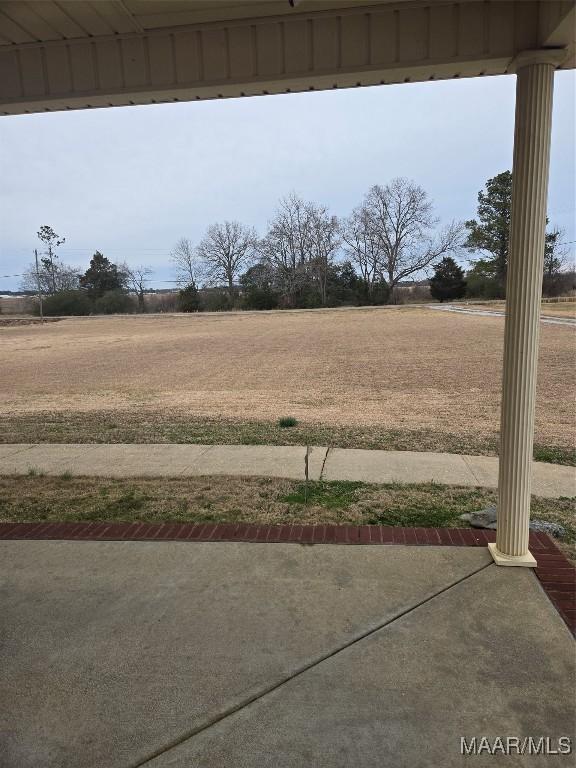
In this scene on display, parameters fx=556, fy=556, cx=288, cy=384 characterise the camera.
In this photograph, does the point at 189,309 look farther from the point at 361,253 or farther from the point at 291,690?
the point at 291,690

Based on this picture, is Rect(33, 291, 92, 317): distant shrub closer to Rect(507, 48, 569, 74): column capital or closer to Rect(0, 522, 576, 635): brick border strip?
Rect(0, 522, 576, 635): brick border strip

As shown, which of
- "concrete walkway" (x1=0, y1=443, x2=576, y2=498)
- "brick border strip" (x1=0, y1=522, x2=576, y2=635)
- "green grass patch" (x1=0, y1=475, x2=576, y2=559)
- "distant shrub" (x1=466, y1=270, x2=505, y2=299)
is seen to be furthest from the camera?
"distant shrub" (x1=466, y1=270, x2=505, y2=299)

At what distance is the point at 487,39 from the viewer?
3139 mm

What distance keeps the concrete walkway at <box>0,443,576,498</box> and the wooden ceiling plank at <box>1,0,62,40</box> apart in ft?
12.0

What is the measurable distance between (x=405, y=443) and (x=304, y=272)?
57459mm

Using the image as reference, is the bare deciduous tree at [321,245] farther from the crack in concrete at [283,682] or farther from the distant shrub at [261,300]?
the crack in concrete at [283,682]

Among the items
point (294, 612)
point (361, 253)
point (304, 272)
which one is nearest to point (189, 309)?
point (304, 272)

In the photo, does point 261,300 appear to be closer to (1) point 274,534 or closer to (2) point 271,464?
(2) point 271,464

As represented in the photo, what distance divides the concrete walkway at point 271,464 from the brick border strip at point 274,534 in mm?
1303

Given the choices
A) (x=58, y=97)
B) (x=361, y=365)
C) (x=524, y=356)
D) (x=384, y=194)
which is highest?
(x=384, y=194)

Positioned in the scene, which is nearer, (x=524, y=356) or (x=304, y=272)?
(x=524, y=356)

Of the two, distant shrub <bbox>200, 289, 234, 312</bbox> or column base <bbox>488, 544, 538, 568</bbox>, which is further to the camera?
distant shrub <bbox>200, 289, 234, 312</bbox>

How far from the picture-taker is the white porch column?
295 centimetres

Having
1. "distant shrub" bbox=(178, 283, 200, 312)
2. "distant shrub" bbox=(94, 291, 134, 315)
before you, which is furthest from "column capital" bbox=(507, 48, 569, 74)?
"distant shrub" bbox=(94, 291, 134, 315)
